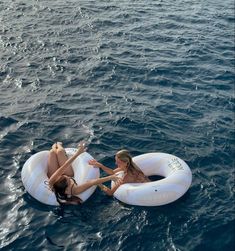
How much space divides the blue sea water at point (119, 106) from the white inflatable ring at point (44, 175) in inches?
11.1

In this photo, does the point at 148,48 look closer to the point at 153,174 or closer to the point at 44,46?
the point at 44,46

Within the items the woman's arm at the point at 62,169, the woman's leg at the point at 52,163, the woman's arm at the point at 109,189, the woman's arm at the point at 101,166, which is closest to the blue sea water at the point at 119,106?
the woman's arm at the point at 109,189

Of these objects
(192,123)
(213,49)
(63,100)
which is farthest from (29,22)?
(192,123)

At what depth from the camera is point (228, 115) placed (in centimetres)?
1786

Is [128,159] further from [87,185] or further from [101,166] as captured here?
[87,185]

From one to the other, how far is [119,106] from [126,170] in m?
4.96

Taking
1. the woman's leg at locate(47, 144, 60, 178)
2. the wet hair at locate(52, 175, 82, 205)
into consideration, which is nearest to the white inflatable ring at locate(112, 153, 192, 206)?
the wet hair at locate(52, 175, 82, 205)

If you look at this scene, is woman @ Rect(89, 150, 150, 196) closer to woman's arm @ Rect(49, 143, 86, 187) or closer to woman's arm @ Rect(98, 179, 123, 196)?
woman's arm @ Rect(98, 179, 123, 196)

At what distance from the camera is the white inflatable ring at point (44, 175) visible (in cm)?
1309

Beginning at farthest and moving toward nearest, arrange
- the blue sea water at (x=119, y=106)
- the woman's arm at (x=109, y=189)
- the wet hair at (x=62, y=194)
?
the woman's arm at (x=109, y=189)
the wet hair at (x=62, y=194)
the blue sea water at (x=119, y=106)

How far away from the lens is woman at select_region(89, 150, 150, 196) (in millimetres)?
13391

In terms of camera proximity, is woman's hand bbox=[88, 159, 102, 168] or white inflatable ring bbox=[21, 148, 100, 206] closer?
white inflatable ring bbox=[21, 148, 100, 206]

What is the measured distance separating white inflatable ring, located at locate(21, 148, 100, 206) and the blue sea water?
281 millimetres

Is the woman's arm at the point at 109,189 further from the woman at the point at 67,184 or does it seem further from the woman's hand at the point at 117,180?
the woman at the point at 67,184
